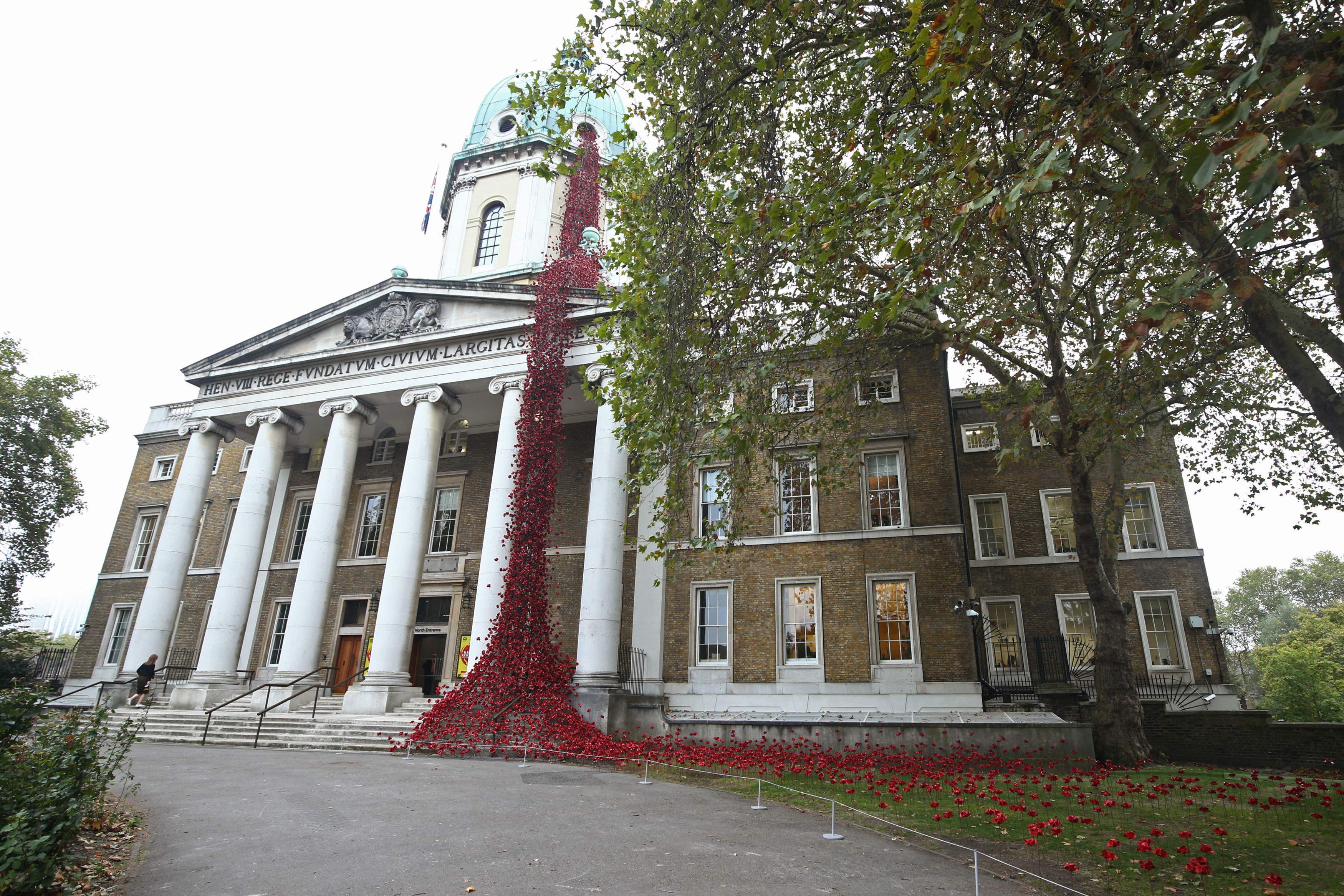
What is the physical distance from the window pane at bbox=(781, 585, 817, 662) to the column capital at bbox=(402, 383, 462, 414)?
36.5ft

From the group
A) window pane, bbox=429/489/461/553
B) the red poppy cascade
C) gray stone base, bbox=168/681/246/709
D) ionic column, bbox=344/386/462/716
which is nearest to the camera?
the red poppy cascade

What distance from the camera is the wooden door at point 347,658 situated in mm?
23078

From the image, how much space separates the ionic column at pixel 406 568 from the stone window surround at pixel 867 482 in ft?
38.8

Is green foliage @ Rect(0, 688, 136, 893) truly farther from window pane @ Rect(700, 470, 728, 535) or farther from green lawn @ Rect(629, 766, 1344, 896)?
window pane @ Rect(700, 470, 728, 535)

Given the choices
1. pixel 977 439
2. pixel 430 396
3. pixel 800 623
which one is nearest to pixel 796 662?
pixel 800 623

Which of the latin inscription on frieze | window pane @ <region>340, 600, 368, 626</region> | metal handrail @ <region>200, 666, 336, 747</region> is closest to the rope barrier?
metal handrail @ <region>200, 666, 336, 747</region>

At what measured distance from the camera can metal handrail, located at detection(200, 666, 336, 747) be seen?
16156mm

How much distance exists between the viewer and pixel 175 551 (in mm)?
21891

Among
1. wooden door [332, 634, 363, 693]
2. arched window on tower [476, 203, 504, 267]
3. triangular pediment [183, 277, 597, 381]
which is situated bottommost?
wooden door [332, 634, 363, 693]

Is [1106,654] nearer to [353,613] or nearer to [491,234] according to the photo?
[353,613]

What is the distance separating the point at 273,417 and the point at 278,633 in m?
7.84

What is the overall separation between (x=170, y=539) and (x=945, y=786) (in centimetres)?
2271

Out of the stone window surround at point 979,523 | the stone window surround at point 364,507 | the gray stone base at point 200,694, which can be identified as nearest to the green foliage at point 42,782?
the gray stone base at point 200,694

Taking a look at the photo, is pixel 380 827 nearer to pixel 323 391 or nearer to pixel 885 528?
pixel 885 528
